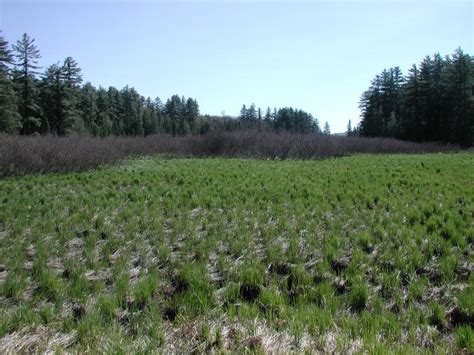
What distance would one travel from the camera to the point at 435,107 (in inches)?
1644

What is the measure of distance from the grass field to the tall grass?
21.3 ft

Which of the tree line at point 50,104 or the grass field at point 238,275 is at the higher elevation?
the tree line at point 50,104

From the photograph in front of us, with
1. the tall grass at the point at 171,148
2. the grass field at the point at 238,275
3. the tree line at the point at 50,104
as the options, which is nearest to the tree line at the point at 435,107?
the tall grass at the point at 171,148

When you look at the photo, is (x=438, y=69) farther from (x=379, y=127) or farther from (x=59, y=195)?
(x=59, y=195)

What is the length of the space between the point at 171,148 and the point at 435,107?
Answer: 114 ft

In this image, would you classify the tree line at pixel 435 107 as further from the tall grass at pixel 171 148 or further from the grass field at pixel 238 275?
the grass field at pixel 238 275

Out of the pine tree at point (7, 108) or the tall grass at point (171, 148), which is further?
the pine tree at point (7, 108)

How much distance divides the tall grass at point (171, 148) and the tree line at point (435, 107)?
639 centimetres

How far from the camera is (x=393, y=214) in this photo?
5.99 m

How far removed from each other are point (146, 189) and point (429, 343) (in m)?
7.48

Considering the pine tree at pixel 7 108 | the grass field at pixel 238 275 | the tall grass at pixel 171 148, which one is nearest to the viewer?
the grass field at pixel 238 275

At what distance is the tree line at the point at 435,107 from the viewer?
37.8m

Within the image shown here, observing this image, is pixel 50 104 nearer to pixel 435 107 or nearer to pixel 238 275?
pixel 238 275

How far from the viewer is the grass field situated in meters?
2.46
